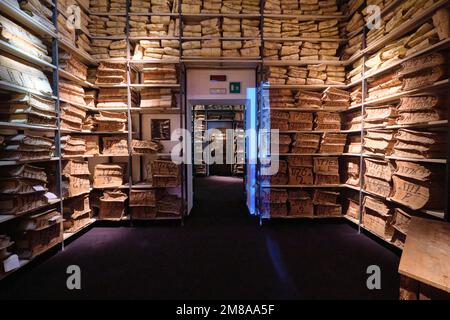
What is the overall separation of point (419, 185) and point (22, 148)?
450cm

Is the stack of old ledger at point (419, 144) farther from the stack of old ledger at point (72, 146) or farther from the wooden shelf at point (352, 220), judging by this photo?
the stack of old ledger at point (72, 146)

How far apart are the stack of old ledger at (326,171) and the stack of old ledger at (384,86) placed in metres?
1.23

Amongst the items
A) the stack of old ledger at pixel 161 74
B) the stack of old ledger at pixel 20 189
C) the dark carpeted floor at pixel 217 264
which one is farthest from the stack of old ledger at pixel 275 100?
the stack of old ledger at pixel 20 189

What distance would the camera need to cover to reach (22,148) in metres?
2.58

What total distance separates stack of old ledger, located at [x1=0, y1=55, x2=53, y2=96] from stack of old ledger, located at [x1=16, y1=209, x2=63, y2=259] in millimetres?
1517

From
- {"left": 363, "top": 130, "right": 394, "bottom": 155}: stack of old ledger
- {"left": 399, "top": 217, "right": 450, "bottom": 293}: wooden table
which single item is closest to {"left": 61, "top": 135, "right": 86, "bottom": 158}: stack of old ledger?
{"left": 399, "top": 217, "right": 450, "bottom": 293}: wooden table

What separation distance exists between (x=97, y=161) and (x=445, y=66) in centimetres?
523

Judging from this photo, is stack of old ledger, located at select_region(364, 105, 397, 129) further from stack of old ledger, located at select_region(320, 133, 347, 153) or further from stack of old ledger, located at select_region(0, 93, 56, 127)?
stack of old ledger, located at select_region(0, 93, 56, 127)

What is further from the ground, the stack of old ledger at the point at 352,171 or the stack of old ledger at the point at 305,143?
the stack of old ledger at the point at 305,143

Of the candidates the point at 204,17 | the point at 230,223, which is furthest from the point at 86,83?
the point at 230,223

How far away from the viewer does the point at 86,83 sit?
3859 millimetres

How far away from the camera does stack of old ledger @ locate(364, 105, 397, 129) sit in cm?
315

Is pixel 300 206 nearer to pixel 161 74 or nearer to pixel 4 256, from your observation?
pixel 161 74

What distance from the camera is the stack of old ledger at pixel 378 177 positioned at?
3.17 meters
